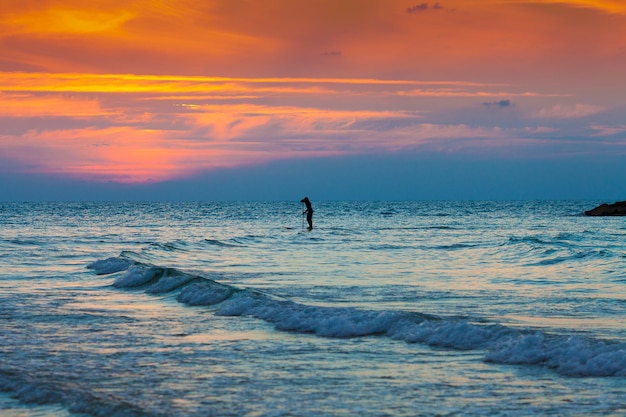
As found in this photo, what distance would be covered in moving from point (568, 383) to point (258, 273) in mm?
15207

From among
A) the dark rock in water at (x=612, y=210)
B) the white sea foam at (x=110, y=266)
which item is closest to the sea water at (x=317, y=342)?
the white sea foam at (x=110, y=266)

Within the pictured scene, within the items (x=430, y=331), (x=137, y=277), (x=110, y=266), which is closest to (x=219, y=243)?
(x=110, y=266)

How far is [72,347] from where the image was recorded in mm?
11531

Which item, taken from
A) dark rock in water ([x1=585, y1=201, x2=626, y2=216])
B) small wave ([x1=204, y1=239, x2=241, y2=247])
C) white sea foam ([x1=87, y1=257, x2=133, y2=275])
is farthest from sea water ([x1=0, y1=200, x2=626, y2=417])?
dark rock in water ([x1=585, y1=201, x2=626, y2=216])

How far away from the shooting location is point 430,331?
12.1 meters

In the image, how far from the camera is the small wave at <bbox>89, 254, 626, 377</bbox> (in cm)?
1000

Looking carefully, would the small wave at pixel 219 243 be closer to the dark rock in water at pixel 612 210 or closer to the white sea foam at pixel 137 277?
the white sea foam at pixel 137 277

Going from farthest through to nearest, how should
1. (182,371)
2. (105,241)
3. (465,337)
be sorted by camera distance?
(105,241)
(465,337)
(182,371)

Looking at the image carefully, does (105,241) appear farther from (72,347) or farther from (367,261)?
(72,347)

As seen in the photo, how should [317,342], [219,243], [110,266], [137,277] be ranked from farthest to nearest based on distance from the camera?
[219,243] → [110,266] → [137,277] → [317,342]

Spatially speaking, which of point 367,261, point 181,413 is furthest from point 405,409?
point 367,261

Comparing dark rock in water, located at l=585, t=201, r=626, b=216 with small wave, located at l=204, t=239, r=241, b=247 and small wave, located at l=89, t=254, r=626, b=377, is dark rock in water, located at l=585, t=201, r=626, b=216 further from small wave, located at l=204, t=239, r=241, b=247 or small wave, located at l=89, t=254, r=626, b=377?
small wave, located at l=89, t=254, r=626, b=377

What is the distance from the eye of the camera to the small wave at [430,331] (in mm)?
10000

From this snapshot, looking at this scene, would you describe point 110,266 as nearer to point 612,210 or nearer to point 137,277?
point 137,277
